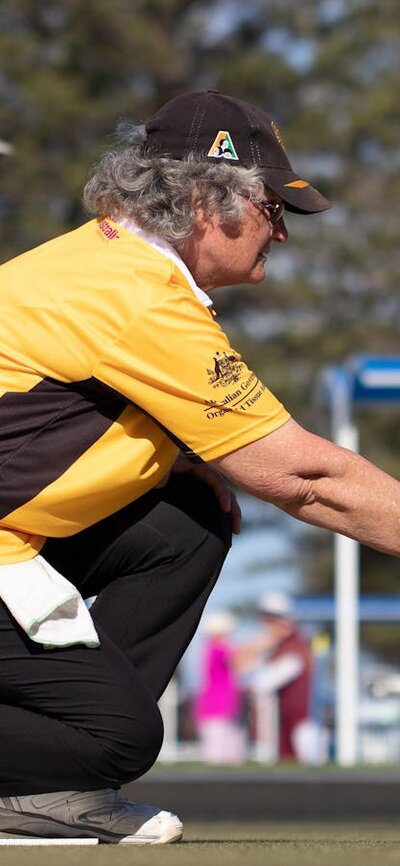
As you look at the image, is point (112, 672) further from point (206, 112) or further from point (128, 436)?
point (206, 112)

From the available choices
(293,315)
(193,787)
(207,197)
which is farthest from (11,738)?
(293,315)

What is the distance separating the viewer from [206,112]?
3.65 m

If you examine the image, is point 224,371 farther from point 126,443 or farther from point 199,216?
point 199,216

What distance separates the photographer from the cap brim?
3646 millimetres

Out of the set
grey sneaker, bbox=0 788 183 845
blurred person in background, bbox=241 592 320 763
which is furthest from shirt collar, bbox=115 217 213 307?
blurred person in background, bbox=241 592 320 763

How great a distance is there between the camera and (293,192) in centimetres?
366

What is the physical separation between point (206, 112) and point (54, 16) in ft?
77.5

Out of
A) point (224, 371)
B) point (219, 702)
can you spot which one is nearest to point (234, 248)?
point (224, 371)

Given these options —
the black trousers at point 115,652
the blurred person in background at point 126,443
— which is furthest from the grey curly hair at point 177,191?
the black trousers at point 115,652

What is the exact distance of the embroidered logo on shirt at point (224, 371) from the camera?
3395 millimetres

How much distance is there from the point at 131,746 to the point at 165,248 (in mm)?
1077

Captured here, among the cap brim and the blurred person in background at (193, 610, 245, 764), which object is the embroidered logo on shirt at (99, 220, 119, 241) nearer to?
the cap brim

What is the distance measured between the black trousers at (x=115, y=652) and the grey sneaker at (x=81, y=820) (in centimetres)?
3

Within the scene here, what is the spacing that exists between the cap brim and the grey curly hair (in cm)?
3
